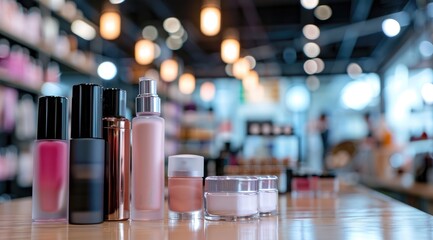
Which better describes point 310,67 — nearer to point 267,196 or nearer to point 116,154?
point 267,196

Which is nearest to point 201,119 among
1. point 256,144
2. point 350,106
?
point 256,144

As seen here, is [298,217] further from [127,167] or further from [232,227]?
[127,167]

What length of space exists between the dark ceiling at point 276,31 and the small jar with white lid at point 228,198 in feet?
24.3

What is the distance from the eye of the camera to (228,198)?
1111 millimetres

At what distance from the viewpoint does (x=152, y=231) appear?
0.97 m

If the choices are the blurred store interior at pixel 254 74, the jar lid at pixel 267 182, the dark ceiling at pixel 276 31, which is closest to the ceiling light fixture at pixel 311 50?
the blurred store interior at pixel 254 74

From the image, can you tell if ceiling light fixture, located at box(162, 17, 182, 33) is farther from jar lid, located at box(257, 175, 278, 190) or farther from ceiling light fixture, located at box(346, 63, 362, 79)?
jar lid, located at box(257, 175, 278, 190)

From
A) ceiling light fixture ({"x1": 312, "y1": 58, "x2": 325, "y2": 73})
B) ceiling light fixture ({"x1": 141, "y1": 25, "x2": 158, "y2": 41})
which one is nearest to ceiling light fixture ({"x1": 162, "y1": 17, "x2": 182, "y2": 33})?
ceiling light fixture ({"x1": 141, "y1": 25, "x2": 158, "y2": 41})

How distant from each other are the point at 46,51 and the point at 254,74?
7.20m

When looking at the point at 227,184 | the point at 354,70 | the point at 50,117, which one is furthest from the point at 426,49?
the point at 354,70

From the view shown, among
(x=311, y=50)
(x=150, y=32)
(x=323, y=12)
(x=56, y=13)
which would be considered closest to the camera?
(x=56, y=13)

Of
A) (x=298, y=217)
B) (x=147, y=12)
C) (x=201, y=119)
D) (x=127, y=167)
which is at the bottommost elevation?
(x=298, y=217)

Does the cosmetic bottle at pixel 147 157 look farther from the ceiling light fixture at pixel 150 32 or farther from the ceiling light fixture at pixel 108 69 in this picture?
the ceiling light fixture at pixel 108 69

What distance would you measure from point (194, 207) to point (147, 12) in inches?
365
